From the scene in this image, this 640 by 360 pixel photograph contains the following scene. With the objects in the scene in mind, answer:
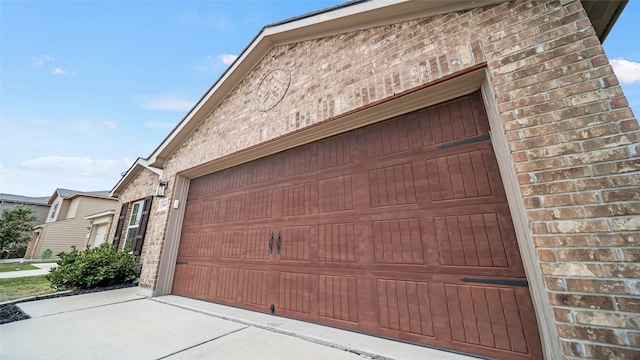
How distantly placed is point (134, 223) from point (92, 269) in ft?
7.78

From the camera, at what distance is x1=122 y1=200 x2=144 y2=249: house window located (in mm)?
6660

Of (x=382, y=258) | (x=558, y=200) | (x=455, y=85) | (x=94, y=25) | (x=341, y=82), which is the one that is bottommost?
(x=382, y=258)

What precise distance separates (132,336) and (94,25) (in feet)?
26.9

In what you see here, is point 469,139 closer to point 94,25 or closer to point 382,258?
point 382,258

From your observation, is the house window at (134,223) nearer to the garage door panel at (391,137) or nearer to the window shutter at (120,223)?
the window shutter at (120,223)

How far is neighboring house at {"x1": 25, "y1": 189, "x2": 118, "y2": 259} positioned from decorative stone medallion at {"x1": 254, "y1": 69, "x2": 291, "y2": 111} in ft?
52.7

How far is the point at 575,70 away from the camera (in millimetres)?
1453

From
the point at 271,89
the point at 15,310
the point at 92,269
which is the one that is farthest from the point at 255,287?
the point at 92,269

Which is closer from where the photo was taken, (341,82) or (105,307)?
(341,82)

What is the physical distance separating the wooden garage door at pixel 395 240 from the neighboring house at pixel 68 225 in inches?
649

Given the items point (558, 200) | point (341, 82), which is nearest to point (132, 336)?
point (341, 82)

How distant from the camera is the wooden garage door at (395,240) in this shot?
68.6 inches

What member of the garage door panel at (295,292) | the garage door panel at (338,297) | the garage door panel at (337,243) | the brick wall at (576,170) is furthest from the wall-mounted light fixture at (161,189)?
the brick wall at (576,170)

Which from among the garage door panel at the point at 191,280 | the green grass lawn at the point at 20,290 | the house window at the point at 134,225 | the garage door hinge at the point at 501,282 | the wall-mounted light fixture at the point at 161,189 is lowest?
the green grass lawn at the point at 20,290
